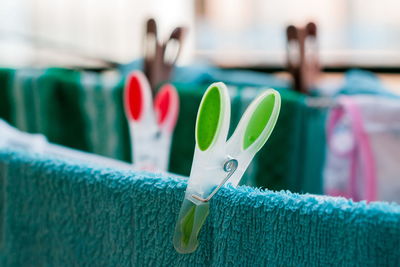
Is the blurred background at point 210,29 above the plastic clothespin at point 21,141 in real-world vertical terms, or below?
above

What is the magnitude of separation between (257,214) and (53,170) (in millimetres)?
162

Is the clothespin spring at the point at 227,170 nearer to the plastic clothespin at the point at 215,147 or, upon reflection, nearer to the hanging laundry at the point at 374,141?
the plastic clothespin at the point at 215,147

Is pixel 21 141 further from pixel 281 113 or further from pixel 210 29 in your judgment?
pixel 210 29

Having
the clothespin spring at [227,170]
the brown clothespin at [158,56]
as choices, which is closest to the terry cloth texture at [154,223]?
the clothespin spring at [227,170]

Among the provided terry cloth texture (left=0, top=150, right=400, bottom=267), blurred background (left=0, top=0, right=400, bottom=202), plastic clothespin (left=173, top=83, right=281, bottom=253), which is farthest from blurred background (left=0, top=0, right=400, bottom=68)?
plastic clothespin (left=173, top=83, right=281, bottom=253)

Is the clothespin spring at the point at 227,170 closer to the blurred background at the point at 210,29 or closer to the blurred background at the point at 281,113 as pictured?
the blurred background at the point at 281,113

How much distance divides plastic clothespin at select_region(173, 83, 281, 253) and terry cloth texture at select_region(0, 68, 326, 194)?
305 millimetres

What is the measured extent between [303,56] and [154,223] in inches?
15.9

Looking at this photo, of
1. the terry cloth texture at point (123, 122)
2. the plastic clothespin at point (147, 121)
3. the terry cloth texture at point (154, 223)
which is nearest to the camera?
the terry cloth texture at point (154, 223)

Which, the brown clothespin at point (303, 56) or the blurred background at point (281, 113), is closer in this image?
the blurred background at point (281, 113)

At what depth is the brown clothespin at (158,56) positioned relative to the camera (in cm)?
63

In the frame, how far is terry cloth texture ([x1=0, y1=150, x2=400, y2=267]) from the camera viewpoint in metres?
0.25

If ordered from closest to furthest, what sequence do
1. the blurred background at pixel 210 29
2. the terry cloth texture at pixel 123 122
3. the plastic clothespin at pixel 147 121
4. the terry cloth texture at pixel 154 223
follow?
the terry cloth texture at pixel 154 223 < the plastic clothespin at pixel 147 121 < the terry cloth texture at pixel 123 122 < the blurred background at pixel 210 29

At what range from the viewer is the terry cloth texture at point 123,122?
59cm
